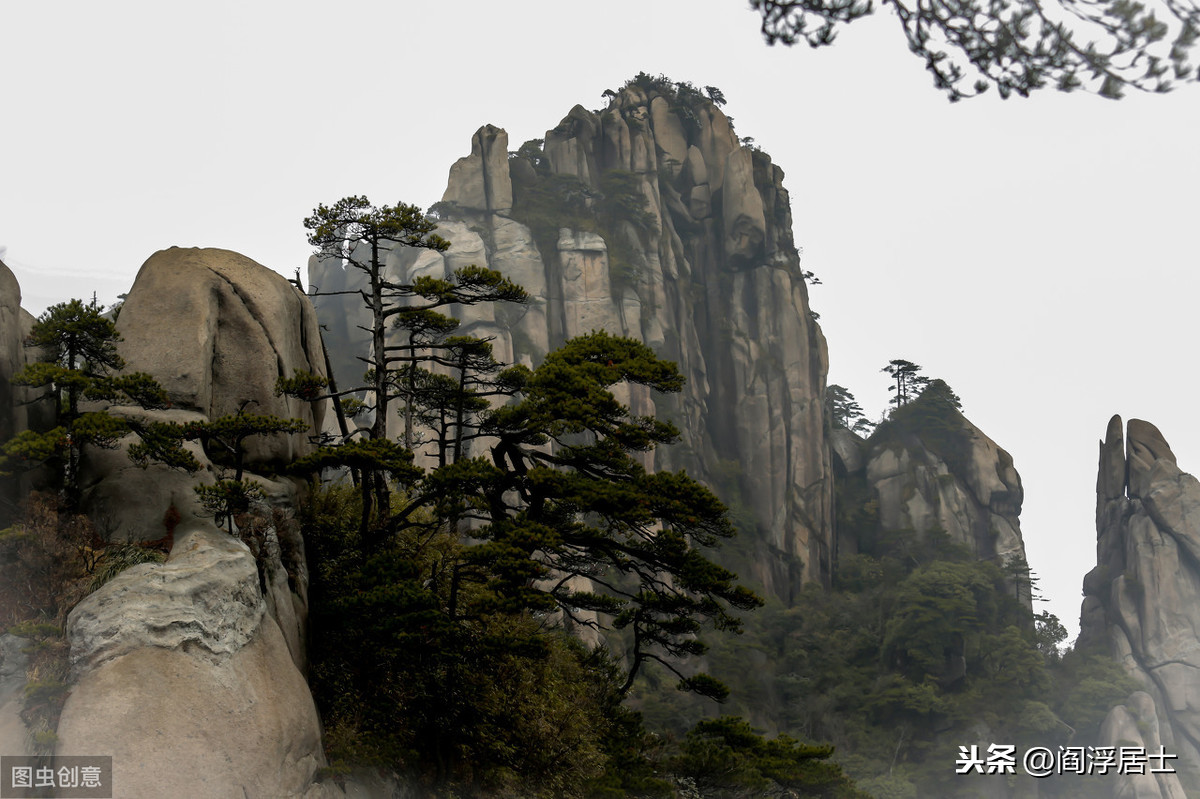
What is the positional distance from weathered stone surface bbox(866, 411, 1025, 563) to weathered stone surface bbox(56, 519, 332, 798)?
155ft

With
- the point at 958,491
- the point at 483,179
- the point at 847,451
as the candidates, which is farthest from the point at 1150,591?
the point at 483,179

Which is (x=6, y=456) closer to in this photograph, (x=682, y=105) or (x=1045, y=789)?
(x=1045, y=789)

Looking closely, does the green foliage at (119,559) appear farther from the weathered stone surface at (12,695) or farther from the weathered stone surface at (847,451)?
the weathered stone surface at (847,451)

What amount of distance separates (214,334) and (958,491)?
48.8 metres

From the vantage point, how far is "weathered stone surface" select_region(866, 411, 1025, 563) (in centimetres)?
5459

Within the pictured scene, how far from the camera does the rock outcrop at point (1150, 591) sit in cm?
4291

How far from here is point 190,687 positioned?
9.76 m

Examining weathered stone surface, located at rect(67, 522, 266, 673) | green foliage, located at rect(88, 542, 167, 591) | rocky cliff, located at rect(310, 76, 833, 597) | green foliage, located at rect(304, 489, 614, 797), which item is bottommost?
green foliage, located at rect(304, 489, 614, 797)

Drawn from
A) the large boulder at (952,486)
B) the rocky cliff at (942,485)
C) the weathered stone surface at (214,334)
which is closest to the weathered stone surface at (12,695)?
the weathered stone surface at (214,334)

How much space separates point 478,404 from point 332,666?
5961 mm

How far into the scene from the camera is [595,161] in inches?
2210

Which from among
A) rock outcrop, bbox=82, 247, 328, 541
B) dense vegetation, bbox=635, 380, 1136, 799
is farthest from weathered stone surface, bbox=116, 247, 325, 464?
dense vegetation, bbox=635, 380, 1136, 799

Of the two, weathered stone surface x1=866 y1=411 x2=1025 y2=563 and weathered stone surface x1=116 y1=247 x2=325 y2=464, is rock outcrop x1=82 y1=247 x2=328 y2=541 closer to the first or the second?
weathered stone surface x1=116 y1=247 x2=325 y2=464

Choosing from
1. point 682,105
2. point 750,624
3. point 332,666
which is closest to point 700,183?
point 682,105
